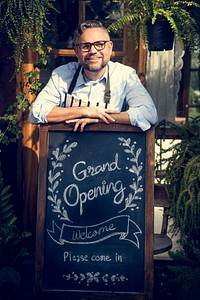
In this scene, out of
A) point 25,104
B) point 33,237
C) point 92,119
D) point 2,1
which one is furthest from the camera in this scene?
point 33,237

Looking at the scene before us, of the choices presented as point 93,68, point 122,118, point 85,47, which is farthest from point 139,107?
point 85,47

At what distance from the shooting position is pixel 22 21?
3.85 meters

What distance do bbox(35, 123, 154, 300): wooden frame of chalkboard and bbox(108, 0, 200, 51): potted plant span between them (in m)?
0.69

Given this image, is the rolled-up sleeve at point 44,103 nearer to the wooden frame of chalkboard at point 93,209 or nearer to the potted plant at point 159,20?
the wooden frame of chalkboard at point 93,209

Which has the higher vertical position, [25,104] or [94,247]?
[25,104]

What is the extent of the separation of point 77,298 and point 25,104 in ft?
4.72

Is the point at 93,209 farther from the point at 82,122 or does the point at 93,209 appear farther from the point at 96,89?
the point at 96,89

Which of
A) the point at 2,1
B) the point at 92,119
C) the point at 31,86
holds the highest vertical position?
the point at 2,1

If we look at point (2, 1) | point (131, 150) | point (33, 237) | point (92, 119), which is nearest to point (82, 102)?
point (92, 119)

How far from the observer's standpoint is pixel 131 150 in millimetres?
3617

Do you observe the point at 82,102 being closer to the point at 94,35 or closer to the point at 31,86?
the point at 94,35

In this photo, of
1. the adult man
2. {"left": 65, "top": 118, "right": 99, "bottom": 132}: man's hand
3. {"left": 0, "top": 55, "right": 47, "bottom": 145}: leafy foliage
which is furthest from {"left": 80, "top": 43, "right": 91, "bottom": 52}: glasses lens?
{"left": 0, "top": 55, "right": 47, "bottom": 145}: leafy foliage

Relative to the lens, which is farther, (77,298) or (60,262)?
(77,298)

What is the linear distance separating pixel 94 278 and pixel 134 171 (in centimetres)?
72
